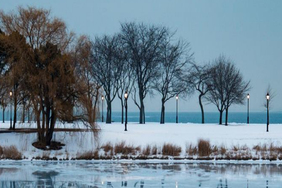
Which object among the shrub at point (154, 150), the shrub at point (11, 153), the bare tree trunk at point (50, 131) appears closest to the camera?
the shrub at point (11, 153)

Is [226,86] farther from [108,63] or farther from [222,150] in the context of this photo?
[222,150]

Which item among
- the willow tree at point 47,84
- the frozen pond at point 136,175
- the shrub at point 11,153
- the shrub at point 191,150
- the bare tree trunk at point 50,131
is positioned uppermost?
the willow tree at point 47,84

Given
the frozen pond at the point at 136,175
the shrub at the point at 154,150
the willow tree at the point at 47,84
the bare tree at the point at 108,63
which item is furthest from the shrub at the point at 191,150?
the bare tree at the point at 108,63

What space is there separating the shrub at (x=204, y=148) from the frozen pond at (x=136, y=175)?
428cm

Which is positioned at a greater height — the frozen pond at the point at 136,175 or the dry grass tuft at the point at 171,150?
the dry grass tuft at the point at 171,150

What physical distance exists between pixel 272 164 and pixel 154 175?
8.90 m

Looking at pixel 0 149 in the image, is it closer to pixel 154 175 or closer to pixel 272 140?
pixel 154 175

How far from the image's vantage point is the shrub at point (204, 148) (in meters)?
33.4

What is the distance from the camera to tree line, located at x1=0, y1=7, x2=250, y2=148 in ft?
118

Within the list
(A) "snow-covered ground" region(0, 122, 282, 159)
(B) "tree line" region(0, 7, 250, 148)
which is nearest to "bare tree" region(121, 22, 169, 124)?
(B) "tree line" region(0, 7, 250, 148)

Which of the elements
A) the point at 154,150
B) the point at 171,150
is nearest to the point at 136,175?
the point at 154,150

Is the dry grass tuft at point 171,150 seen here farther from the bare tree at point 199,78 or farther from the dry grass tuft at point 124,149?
the bare tree at point 199,78

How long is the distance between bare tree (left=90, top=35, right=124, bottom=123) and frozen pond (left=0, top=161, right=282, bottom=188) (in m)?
39.0

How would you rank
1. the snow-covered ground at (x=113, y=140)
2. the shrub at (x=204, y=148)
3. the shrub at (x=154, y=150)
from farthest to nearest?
the snow-covered ground at (x=113, y=140)
the shrub at (x=204, y=148)
the shrub at (x=154, y=150)
